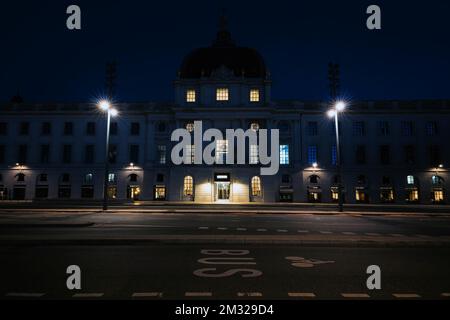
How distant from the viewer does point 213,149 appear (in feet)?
160

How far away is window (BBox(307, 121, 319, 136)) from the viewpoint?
5046 cm

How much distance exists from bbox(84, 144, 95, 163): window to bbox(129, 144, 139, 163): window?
21.7 ft

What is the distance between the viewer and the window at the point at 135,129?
52125mm

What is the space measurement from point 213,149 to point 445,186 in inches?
1483

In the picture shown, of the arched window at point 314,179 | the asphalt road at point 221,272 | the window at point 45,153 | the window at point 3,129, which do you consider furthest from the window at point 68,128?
the asphalt road at point 221,272

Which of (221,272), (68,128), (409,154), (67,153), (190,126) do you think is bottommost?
(221,272)

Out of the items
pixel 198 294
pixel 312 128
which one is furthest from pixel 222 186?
pixel 198 294

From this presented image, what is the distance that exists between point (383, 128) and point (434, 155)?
9096 millimetres

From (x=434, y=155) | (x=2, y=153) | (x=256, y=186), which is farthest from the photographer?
(x=2, y=153)

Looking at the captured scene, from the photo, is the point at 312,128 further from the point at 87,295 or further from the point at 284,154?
the point at 87,295

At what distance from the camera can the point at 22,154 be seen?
52094 mm

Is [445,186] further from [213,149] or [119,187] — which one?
[119,187]

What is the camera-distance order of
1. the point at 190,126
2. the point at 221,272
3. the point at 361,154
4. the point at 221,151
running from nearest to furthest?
the point at 221,272 → the point at 221,151 → the point at 190,126 → the point at 361,154
